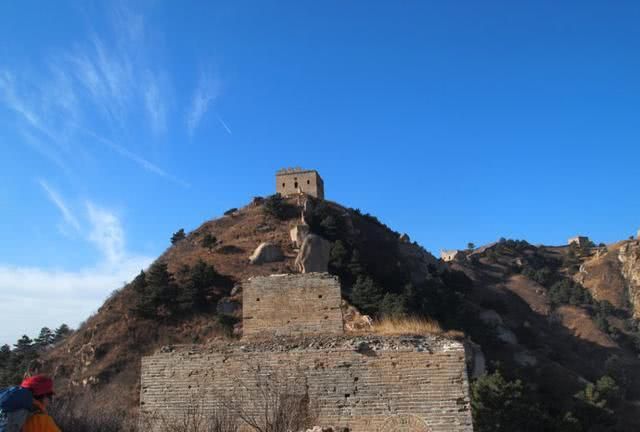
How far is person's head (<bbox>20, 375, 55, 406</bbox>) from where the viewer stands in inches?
159

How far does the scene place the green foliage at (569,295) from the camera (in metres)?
62.9

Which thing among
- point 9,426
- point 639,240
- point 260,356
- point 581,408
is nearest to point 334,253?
point 581,408

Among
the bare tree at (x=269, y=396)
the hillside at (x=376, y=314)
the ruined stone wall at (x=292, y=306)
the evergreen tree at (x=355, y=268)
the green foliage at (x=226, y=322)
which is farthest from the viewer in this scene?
the evergreen tree at (x=355, y=268)

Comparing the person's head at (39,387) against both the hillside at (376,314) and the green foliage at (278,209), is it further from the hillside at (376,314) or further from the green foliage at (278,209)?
the green foliage at (278,209)

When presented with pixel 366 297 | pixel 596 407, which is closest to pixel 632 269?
pixel 596 407

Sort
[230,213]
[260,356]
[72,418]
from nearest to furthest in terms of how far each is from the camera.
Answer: [260,356] < [72,418] < [230,213]

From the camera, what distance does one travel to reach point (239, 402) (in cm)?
1010

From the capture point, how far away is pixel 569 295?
6406cm

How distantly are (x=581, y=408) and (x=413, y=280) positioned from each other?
18523 mm

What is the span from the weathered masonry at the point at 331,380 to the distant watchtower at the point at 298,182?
41.0 metres

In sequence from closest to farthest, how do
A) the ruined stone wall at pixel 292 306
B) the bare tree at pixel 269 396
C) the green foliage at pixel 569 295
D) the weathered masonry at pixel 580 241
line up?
the bare tree at pixel 269 396, the ruined stone wall at pixel 292 306, the green foliage at pixel 569 295, the weathered masonry at pixel 580 241

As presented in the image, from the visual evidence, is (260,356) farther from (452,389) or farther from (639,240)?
(639,240)

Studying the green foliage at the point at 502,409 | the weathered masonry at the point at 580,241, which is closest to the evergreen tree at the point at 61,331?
the green foliage at the point at 502,409

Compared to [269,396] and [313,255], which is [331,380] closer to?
[269,396]
